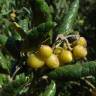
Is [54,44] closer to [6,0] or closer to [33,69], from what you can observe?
[33,69]

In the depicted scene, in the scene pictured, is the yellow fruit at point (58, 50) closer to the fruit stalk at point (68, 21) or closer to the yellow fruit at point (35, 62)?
the yellow fruit at point (35, 62)

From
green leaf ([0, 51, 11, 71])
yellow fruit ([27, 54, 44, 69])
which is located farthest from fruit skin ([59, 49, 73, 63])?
green leaf ([0, 51, 11, 71])

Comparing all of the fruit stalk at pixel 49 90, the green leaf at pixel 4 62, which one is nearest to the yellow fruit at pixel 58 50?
the fruit stalk at pixel 49 90

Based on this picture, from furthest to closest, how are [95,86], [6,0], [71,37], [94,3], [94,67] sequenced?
[94,3]
[6,0]
[95,86]
[71,37]
[94,67]

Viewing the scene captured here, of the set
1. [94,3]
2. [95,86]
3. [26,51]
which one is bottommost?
[94,3]

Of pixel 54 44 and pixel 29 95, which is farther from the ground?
pixel 54 44

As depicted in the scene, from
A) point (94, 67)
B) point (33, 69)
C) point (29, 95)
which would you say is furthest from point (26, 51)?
point (94, 67)
